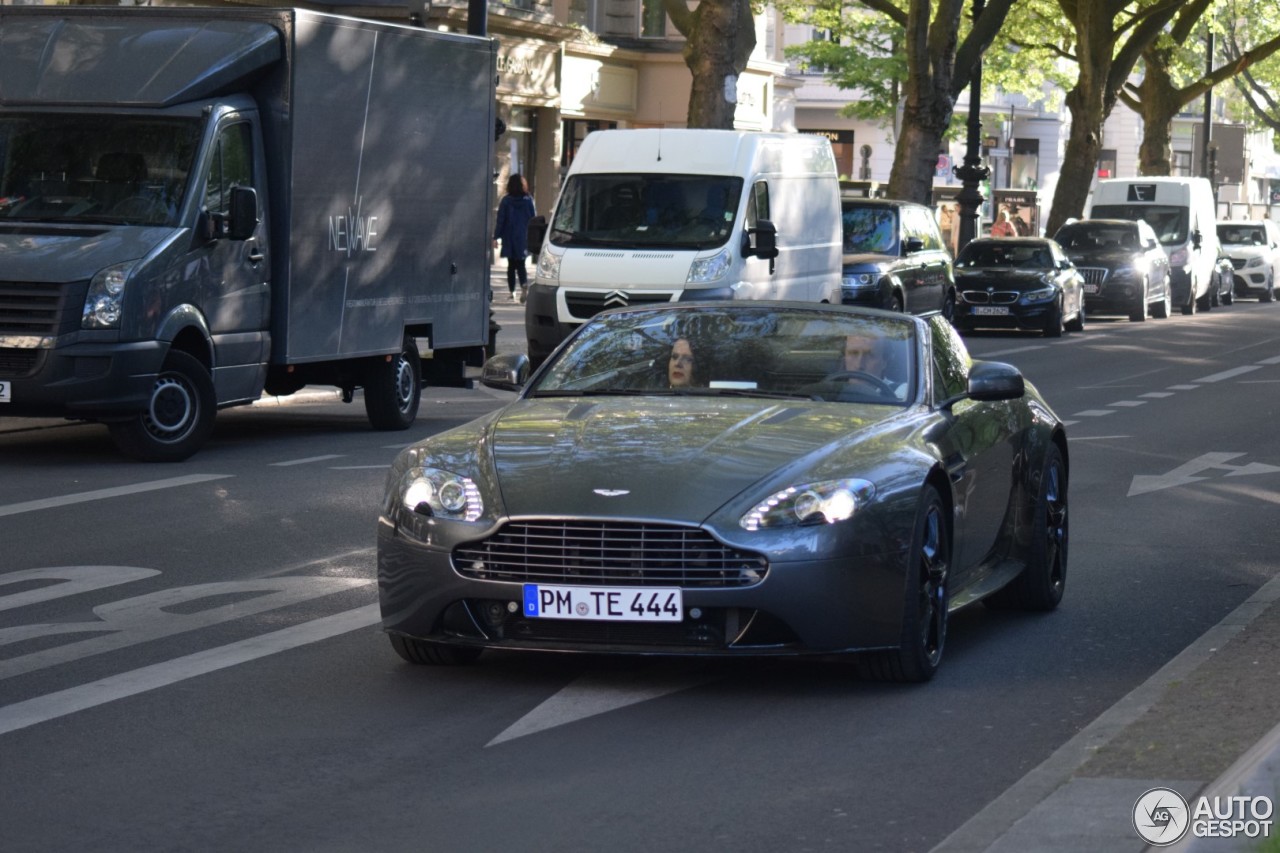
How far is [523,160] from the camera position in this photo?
162ft

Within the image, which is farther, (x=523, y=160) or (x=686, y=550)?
(x=523, y=160)

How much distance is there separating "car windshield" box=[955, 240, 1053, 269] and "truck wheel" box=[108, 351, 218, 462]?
21317 millimetres

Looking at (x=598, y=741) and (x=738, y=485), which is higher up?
(x=738, y=485)

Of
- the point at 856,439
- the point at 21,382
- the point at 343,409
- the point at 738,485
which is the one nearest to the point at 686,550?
the point at 738,485

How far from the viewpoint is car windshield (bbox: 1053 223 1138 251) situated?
40219mm

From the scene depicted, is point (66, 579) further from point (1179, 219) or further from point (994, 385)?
point (1179, 219)

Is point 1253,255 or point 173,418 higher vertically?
point 173,418

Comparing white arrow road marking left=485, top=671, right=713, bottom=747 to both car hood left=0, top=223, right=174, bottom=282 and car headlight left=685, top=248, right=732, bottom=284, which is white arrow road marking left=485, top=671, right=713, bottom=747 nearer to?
car hood left=0, top=223, right=174, bottom=282

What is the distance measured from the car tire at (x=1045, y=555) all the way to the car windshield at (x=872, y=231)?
20195mm

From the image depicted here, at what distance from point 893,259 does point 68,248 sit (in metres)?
A: 16.5

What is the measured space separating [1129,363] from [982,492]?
20.3 m

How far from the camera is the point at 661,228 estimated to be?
22.7 metres

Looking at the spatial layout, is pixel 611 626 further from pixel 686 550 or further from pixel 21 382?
pixel 21 382

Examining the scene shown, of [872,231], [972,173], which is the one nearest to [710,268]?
[872,231]
